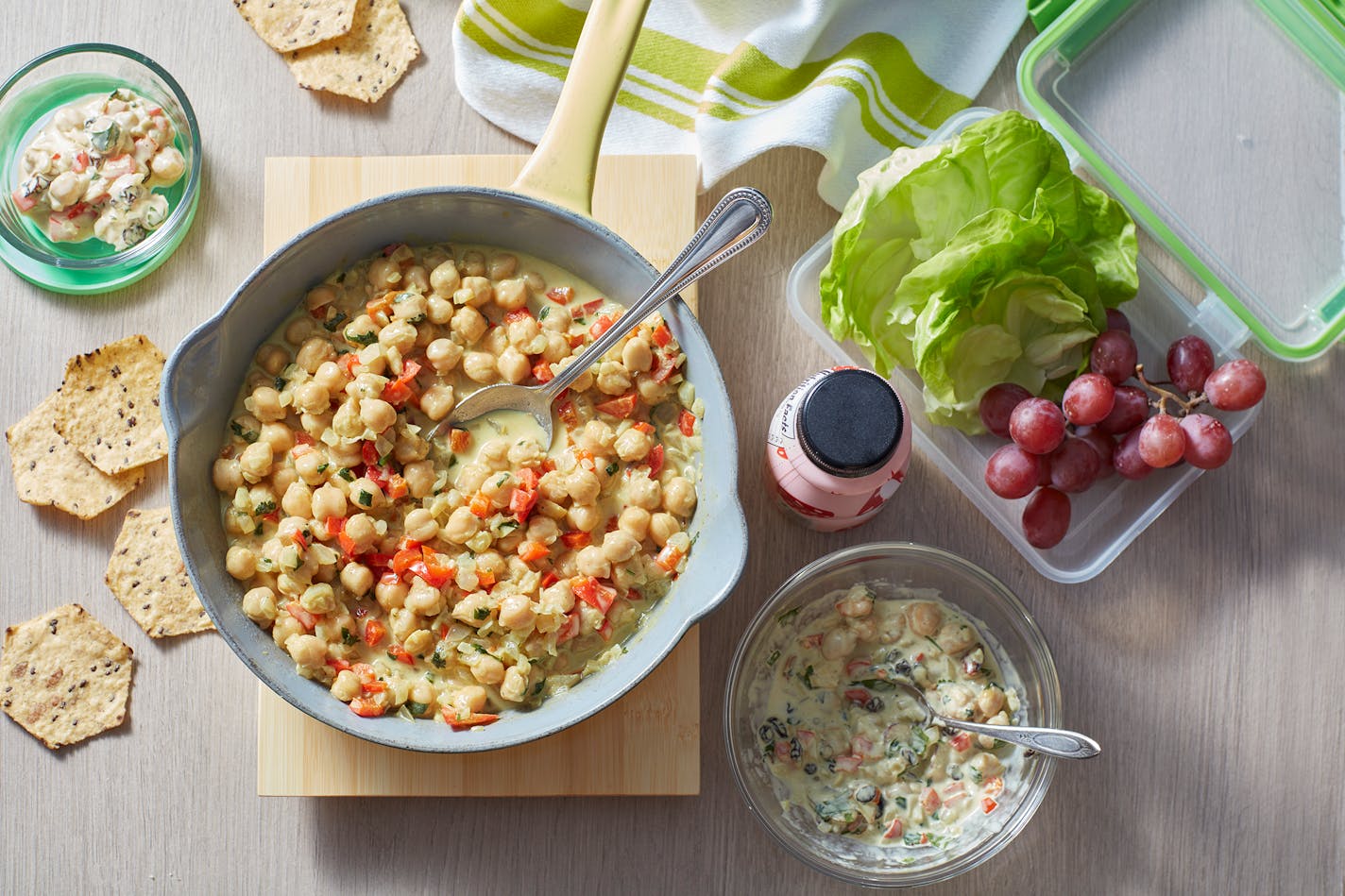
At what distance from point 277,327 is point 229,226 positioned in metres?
0.39

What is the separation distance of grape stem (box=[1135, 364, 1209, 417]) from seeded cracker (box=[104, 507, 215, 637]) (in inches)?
76.0

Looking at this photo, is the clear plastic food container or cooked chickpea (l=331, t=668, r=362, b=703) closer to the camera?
cooked chickpea (l=331, t=668, r=362, b=703)

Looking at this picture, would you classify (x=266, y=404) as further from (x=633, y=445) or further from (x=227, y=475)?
(x=633, y=445)

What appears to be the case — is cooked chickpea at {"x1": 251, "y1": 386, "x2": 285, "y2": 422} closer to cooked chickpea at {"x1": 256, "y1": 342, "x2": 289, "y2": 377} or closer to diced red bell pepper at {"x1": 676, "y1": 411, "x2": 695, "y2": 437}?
cooked chickpea at {"x1": 256, "y1": 342, "x2": 289, "y2": 377}

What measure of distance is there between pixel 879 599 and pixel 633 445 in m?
0.61

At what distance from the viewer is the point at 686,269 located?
81.1 inches

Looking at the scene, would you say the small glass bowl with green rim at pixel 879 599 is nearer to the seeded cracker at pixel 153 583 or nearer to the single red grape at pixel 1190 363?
the single red grape at pixel 1190 363

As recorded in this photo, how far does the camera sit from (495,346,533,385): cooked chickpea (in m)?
2.18

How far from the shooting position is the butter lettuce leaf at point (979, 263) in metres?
2.18

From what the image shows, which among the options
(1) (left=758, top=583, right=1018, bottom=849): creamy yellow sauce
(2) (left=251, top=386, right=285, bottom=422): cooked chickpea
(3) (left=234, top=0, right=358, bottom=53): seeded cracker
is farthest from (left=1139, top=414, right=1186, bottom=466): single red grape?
(3) (left=234, top=0, right=358, bottom=53): seeded cracker

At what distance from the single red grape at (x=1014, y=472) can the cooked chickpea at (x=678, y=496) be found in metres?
0.59

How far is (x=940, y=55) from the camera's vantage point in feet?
8.11

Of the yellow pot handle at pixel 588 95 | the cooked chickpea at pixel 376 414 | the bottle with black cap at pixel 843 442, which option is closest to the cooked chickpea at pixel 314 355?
the cooked chickpea at pixel 376 414

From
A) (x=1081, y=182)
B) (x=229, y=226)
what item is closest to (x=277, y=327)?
(x=229, y=226)
